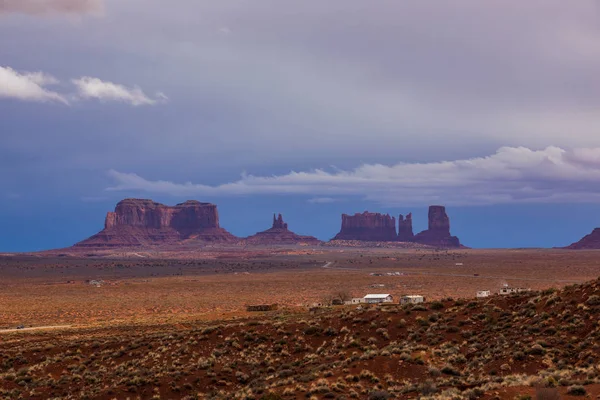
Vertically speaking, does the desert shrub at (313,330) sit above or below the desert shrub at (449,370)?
above

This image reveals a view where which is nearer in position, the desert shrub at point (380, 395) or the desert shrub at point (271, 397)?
the desert shrub at point (380, 395)

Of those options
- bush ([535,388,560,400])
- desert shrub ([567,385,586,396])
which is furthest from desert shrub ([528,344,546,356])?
bush ([535,388,560,400])

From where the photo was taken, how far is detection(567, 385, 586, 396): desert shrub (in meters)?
17.3

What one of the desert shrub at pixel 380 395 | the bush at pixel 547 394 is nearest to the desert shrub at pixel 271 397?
the desert shrub at pixel 380 395

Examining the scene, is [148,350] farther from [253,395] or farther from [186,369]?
[253,395]

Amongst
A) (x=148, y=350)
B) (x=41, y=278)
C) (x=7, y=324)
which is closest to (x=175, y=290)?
(x=7, y=324)

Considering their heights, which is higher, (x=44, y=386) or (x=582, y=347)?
(x=582, y=347)

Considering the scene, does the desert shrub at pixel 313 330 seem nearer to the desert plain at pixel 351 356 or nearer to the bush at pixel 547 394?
the desert plain at pixel 351 356

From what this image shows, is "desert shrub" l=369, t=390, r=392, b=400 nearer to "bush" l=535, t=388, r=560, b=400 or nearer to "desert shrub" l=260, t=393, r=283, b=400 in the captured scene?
"desert shrub" l=260, t=393, r=283, b=400

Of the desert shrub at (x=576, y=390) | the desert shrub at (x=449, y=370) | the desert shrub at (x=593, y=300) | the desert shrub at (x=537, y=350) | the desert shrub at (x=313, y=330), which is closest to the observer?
the desert shrub at (x=576, y=390)

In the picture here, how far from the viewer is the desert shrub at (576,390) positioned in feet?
56.7

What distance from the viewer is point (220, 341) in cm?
3488

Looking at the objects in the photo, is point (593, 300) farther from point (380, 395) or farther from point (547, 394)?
point (547, 394)

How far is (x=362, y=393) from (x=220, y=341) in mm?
14644
